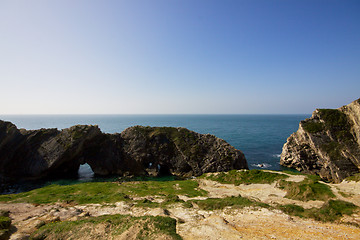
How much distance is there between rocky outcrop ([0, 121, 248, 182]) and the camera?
4741cm

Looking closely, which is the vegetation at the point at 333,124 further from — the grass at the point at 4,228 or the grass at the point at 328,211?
the grass at the point at 4,228

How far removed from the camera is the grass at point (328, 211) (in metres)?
14.3

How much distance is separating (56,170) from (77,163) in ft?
19.6

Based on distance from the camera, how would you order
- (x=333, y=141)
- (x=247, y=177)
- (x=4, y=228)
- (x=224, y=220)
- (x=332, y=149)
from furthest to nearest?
(x=333, y=141), (x=332, y=149), (x=247, y=177), (x=224, y=220), (x=4, y=228)

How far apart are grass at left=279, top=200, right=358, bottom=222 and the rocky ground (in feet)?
2.03

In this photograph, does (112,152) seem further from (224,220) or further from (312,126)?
(312,126)

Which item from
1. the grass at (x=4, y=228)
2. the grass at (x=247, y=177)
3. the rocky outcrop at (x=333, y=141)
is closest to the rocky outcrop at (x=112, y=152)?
the grass at (x=247, y=177)

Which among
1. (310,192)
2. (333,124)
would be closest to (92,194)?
(310,192)

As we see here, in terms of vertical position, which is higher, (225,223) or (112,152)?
(225,223)

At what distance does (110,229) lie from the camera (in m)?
13.3

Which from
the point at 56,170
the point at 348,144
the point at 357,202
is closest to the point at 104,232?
the point at 357,202

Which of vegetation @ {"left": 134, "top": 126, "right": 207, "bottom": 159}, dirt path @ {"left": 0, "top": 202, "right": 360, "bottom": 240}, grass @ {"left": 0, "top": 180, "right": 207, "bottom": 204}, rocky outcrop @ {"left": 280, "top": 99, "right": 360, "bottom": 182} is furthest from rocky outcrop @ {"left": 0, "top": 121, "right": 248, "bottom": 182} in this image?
dirt path @ {"left": 0, "top": 202, "right": 360, "bottom": 240}

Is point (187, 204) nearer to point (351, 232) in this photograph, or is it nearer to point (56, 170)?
point (351, 232)

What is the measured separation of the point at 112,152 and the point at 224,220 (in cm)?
4998
